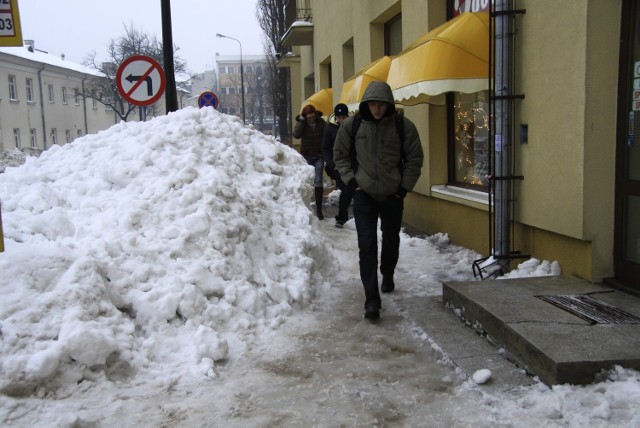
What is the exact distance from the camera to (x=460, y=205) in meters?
7.72

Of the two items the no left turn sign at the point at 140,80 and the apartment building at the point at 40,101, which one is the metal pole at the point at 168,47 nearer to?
the no left turn sign at the point at 140,80

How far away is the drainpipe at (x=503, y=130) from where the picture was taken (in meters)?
5.67

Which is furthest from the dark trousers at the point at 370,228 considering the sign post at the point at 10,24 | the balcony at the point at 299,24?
the balcony at the point at 299,24

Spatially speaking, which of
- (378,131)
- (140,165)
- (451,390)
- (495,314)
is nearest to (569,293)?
(495,314)

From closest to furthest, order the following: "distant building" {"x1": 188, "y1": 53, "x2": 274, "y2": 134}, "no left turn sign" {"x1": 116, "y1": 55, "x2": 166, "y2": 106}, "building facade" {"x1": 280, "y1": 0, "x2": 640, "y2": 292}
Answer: "building facade" {"x1": 280, "y1": 0, "x2": 640, "y2": 292} → "no left turn sign" {"x1": 116, "y1": 55, "x2": 166, "y2": 106} → "distant building" {"x1": 188, "y1": 53, "x2": 274, "y2": 134}

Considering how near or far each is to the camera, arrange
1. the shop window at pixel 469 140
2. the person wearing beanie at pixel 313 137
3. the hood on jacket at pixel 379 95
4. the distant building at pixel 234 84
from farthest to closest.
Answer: the distant building at pixel 234 84 < the person wearing beanie at pixel 313 137 < the shop window at pixel 469 140 < the hood on jacket at pixel 379 95

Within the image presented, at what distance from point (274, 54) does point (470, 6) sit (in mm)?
25799

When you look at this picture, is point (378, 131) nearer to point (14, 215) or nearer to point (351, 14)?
point (14, 215)

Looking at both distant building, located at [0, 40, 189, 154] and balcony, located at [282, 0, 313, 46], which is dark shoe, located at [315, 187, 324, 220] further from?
distant building, located at [0, 40, 189, 154]

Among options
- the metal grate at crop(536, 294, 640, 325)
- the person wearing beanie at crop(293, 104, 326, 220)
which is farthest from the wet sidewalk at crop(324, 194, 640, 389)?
the person wearing beanie at crop(293, 104, 326, 220)

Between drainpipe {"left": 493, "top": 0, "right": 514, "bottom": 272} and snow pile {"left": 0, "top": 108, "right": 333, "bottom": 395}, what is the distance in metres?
1.79

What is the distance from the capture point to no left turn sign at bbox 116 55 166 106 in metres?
8.68

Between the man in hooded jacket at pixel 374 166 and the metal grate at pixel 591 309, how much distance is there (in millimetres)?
1394

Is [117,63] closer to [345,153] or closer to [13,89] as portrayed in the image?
[13,89]
